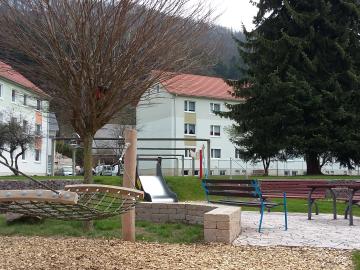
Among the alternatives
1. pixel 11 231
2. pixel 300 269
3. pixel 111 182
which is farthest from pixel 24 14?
pixel 111 182

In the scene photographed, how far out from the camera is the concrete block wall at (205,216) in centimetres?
744

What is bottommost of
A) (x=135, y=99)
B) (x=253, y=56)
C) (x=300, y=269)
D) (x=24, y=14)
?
(x=300, y=269)

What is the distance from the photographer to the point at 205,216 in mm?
7590

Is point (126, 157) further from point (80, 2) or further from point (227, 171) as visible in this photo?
point (227, 171)

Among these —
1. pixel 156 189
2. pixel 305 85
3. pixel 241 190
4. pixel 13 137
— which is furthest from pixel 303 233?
pixel 13 137

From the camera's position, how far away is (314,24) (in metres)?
26.7

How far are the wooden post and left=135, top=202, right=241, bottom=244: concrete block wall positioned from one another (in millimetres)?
1016

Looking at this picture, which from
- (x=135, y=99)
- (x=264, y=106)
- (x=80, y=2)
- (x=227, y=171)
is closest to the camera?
(x=80, y=2)

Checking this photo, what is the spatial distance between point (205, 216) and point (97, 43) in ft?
9.29

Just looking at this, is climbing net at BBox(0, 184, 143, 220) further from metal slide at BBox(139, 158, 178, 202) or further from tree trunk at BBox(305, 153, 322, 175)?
tree trunk at BBox(305, 153, 322, 175)

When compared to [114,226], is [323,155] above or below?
above

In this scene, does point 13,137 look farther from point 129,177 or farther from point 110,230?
point 129,177

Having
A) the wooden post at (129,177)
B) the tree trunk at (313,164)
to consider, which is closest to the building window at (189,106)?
the tree trunk at (313,164)

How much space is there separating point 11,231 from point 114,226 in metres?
1.67
